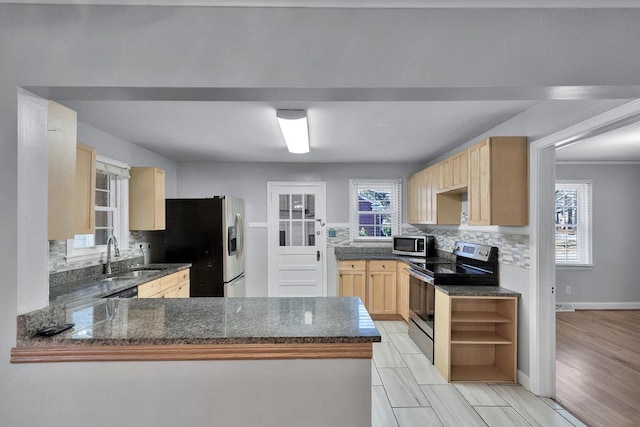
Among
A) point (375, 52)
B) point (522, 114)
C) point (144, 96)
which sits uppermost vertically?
point (522, 114)

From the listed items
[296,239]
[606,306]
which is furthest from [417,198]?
[606,306]

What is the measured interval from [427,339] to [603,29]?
293 centimetres

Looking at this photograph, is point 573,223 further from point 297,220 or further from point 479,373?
point 297,220

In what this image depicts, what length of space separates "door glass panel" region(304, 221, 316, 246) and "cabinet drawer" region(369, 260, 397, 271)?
1.07 meters

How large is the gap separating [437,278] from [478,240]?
86 cm

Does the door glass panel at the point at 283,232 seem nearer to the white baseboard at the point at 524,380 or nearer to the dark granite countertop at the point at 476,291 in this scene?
the dark granite countertop at the point at 476,291

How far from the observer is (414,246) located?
491 centimetres

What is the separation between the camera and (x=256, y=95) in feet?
5.00

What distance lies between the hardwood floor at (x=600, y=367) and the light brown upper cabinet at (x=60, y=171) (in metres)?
3.56

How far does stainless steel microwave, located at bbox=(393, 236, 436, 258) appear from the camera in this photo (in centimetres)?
486

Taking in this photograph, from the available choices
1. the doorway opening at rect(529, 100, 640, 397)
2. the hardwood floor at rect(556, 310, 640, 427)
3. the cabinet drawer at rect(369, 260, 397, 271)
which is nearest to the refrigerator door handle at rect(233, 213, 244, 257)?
the cabinet drawer at rect(369, 260, 397, 271)

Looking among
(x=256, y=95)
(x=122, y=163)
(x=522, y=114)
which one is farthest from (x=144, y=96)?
(x=522, y=114)

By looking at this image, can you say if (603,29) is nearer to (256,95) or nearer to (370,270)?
(256,95)

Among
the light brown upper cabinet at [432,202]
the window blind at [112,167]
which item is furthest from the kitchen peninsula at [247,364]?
the light brown upper cabinet at [432,202]
